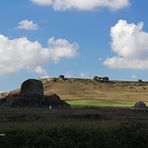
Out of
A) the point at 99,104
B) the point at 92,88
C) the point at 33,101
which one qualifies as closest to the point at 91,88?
the point at 92,88

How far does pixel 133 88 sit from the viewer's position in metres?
146

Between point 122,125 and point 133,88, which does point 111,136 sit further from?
point 133,88

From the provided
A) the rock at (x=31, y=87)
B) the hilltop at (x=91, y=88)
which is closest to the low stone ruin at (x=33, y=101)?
the rock at (x=31, y=87)

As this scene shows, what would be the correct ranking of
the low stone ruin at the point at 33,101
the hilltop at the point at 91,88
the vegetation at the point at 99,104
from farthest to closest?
the hilltop at the point at 91,88 → the vegetation at the point at 99,104 → the low stone ruin at the point at 33,101

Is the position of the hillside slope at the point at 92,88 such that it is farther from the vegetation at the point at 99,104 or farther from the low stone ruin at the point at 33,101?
the low stone ruin at the point at 33,101

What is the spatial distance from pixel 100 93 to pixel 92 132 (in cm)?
10276

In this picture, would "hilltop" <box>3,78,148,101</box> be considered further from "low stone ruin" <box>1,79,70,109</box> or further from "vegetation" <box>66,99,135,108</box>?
"low stone ruin" <box>1,79,70,109</box>

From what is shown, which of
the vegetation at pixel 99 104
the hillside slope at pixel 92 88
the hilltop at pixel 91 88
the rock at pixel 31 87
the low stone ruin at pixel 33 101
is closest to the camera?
the low stone ruin at pixel 33 101

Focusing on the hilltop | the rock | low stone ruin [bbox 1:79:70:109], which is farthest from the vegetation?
the hilltop

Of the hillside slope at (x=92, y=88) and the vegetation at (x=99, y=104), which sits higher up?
the hillside slope at (x=92, y=88)

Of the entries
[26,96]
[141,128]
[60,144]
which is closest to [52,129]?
[60,144]

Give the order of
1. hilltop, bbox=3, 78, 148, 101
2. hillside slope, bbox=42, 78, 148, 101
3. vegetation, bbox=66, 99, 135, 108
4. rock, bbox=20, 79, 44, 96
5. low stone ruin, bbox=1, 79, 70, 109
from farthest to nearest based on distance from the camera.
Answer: hilltop, bbox=3, 78, 148, 101 → hillside slope, bbox=42, 78, 148, 101 → vegetation, bbox=66, 99, 135, 108 → rock, bbox=20, 79, 44, 96 → low stone ruin, bbox=1, 79, 70, 109

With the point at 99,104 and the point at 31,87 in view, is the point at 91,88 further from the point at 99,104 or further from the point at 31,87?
the point at 31,87

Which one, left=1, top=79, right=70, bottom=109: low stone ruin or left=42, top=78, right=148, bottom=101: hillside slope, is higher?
left=42, top=78, right=148, bottom=101: hillside slope
